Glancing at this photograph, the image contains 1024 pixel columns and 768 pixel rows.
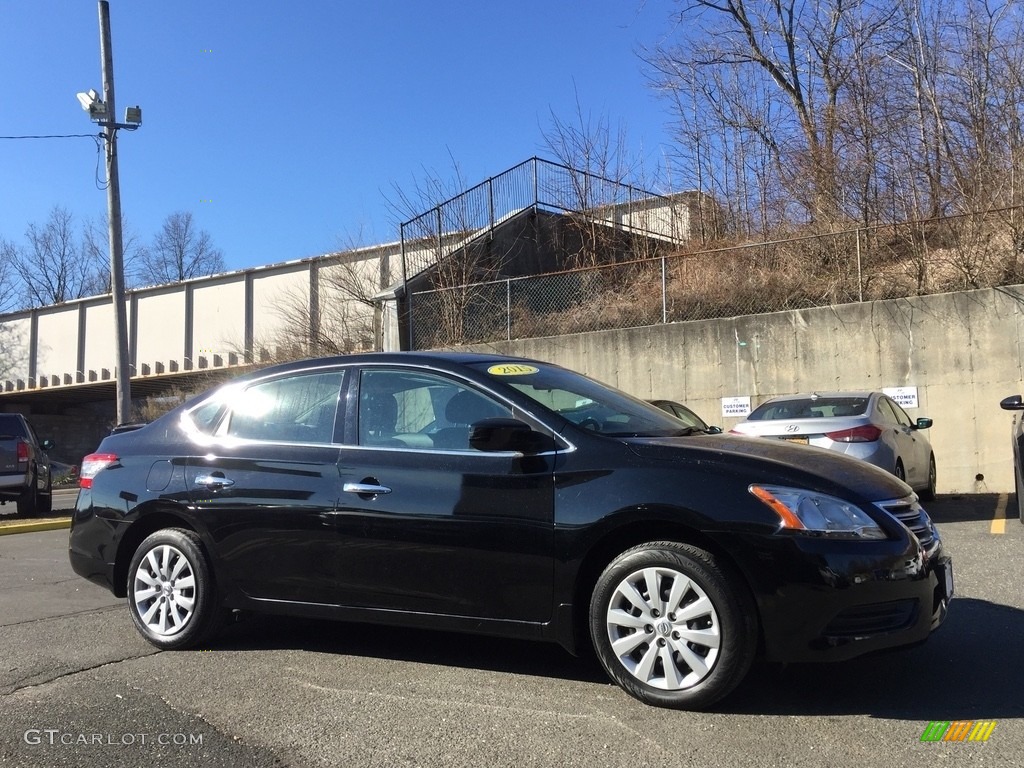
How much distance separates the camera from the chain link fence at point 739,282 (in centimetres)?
1327

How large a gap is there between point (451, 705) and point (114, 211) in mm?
13012

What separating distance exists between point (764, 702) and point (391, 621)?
181 cm

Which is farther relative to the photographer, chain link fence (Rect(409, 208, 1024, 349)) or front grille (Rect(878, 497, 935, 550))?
chain link fence (Rect(409, 208, 1024, 349))

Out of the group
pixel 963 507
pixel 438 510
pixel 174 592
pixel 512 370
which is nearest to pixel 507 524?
pixel 438 510

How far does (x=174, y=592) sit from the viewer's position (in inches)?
196

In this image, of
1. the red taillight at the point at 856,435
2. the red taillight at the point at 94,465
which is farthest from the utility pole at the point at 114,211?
the red taillight at the point at 856,435

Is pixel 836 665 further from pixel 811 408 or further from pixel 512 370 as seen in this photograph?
pixel 811 408

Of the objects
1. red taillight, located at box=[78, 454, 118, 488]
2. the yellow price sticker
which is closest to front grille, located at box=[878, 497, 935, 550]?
the yellow price sticker

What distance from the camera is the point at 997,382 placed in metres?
12.2

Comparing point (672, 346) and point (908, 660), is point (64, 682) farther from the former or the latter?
point (672, 346)

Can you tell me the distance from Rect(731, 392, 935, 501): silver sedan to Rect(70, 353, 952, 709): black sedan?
4.34m

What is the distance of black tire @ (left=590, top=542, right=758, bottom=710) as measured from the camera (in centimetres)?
363

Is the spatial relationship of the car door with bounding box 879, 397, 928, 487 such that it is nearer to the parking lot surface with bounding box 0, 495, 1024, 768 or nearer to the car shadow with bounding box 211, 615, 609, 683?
the parking lot surface with bounding box 0, 495, 1024, 768

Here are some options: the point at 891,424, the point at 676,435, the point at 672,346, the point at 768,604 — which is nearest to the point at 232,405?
the point at 676,435
